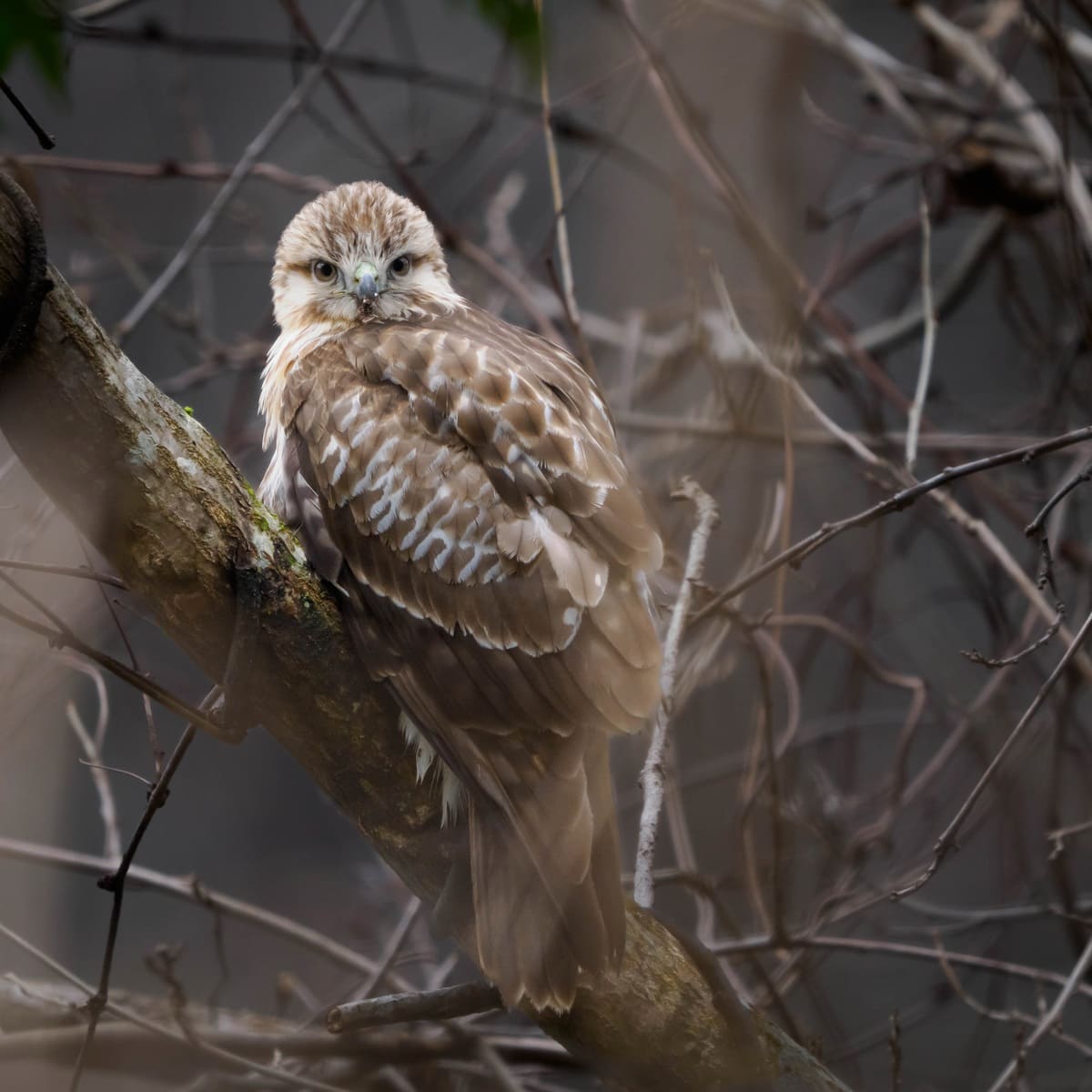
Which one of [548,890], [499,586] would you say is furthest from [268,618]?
[548,890]

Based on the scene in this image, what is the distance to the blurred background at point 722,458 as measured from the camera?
2.31 meters

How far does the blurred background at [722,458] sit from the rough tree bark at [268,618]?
0.18 m

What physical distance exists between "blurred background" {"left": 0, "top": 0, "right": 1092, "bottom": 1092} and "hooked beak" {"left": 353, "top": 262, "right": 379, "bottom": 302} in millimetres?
361

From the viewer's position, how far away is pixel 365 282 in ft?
8.13

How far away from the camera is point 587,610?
6.02ft

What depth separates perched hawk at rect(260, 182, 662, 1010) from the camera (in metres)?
1.69

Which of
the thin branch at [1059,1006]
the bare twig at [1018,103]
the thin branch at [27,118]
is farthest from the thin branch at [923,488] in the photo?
the bare twig at [1018,103]

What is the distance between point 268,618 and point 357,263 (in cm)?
119

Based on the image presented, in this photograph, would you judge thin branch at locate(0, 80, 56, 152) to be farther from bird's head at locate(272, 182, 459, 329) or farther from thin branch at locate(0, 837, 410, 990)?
thin branch at locate(0, 837, 410, 990)

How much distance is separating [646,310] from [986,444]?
1.17 metres

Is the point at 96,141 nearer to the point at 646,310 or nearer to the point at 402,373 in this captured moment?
the point at 646,310

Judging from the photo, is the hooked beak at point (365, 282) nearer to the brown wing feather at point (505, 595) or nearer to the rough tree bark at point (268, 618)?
the brown wing feather at point (505, 595)

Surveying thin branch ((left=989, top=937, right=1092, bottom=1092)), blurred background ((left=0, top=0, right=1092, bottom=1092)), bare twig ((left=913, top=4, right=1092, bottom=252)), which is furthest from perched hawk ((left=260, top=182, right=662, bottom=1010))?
bare twig ((left=913, top=4, right=1092, bottom=252))

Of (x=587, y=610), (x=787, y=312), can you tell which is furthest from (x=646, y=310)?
(x=587, y=610)
